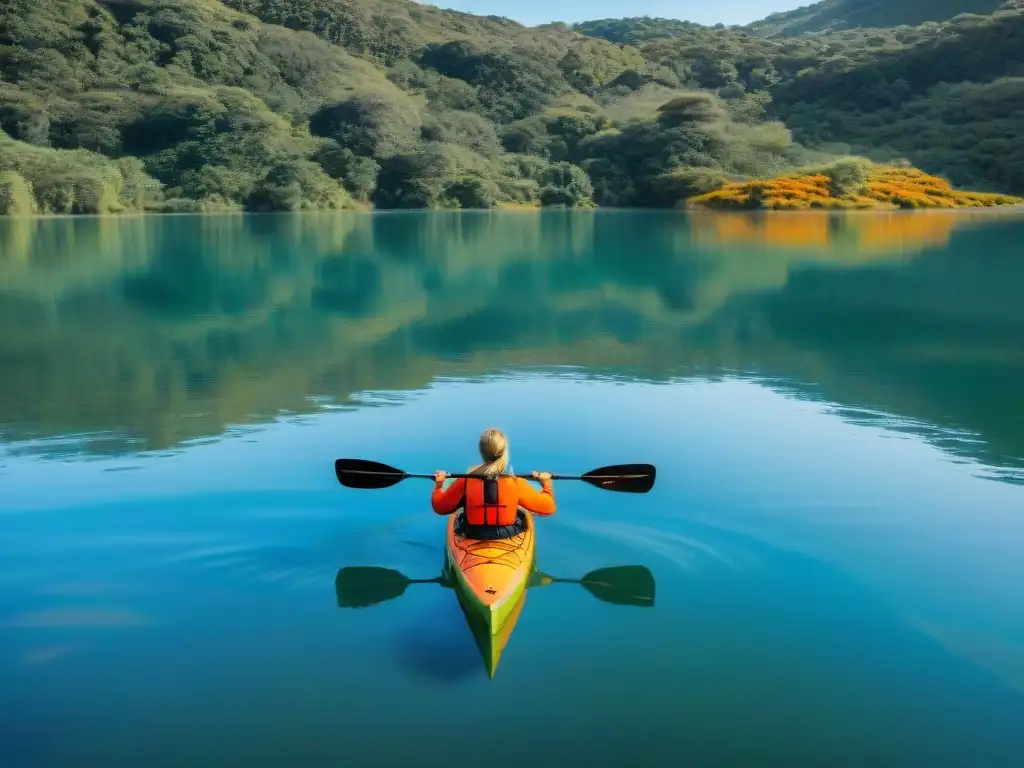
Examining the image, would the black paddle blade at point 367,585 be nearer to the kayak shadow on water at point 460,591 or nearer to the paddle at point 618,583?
the kayak shadow on water at point 460,591

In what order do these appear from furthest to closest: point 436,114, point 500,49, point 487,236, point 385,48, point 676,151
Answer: point 385,48
point 500,49
point 436,114
point 676,151
point 487,236

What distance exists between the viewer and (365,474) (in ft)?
24.4

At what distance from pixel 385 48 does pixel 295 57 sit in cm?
2044

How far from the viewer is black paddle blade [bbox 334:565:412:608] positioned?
21.2 feet

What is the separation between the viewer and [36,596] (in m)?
6.39

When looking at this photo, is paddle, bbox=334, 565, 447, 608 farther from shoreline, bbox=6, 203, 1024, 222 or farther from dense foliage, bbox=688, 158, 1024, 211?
dense foliage, bbox=688, 158, 1024, 211

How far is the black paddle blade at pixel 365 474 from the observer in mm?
7434

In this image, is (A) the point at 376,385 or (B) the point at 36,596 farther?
(A) the point at 376,385

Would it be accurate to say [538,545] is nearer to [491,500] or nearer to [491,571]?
[491,500]

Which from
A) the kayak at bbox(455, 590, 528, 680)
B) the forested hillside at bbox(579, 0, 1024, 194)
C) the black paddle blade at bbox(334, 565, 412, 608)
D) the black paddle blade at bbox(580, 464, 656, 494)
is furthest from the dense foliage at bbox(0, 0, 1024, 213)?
the kayak at bbox(455, 590, 528, 680)

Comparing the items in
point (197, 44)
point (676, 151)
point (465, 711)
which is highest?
point (197, 44)

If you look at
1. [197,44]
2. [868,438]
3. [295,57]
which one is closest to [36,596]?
[868,438]

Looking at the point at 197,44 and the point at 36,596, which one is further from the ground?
the point at 197,44

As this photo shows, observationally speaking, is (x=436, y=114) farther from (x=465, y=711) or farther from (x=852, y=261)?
(x=465, y=711)
